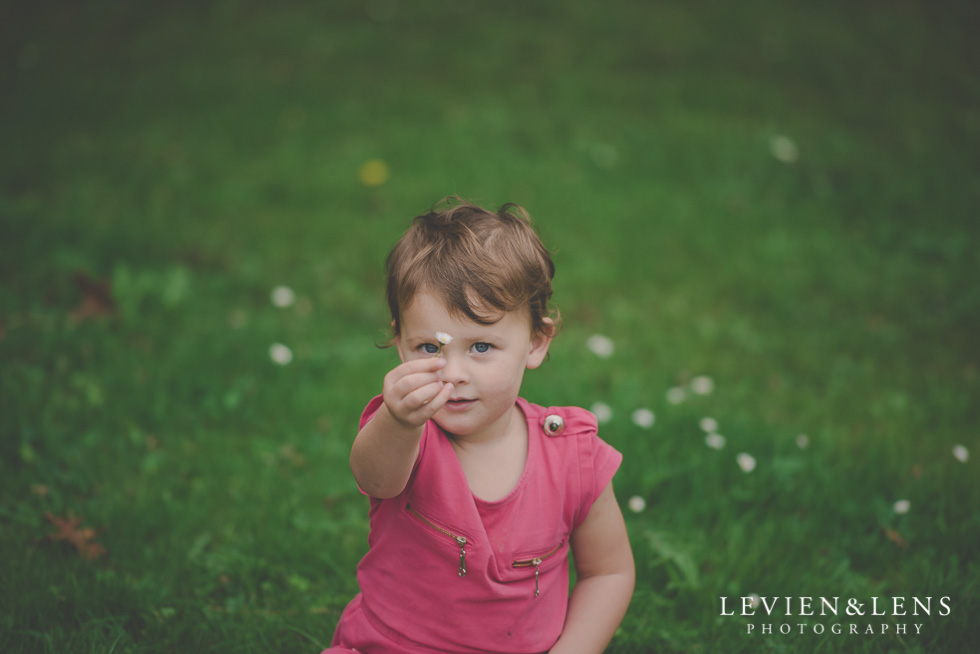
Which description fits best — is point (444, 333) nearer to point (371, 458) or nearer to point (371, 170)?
point (371, 458)

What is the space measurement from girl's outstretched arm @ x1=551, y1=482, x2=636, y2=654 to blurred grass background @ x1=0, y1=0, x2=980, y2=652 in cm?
43

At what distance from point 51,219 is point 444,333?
142 inches

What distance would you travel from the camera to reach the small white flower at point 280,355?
350 centimetres

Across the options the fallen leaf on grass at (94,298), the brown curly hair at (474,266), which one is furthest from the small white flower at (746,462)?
the fallen leaf on grass at (94,298)

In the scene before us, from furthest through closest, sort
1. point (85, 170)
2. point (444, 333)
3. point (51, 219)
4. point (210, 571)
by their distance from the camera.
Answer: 1. point (85, 170)
2. point (51, 219)
3. point (210, 571)
4. point (444, 333)

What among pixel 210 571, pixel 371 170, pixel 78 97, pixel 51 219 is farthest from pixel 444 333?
pixel 78 97

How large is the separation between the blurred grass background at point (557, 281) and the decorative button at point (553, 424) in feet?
1.36

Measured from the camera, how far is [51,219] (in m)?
4.31

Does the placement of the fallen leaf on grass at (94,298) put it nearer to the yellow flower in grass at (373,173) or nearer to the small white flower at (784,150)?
the yellow flower in grass at (373,173)

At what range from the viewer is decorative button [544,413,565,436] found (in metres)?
1.84

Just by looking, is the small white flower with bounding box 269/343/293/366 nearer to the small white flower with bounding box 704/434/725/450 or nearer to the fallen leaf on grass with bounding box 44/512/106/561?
the fallen leaf on grass with bounding box 44/512/106/561

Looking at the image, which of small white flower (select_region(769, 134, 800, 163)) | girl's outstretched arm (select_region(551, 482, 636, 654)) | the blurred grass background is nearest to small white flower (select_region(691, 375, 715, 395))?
the blurred grass background

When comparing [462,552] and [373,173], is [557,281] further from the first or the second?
[462,552]

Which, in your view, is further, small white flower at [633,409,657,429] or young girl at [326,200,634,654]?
small white flower at [633,409,657,429]
